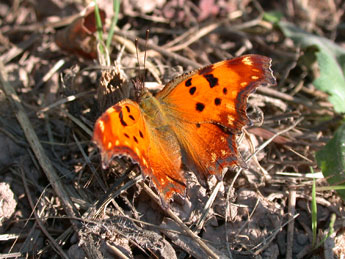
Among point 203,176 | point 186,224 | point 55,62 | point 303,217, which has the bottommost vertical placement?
point 303,217

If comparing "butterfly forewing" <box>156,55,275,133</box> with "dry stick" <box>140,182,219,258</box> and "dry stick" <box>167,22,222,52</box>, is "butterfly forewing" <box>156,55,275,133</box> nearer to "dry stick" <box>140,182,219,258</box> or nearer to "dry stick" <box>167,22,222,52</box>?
"dry stick" <box>140,182,219,258</box>

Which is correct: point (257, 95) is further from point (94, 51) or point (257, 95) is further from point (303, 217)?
point (94, 51)

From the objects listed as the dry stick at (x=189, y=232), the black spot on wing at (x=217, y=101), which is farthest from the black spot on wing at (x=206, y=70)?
the dry stick at (x=189, y=232)

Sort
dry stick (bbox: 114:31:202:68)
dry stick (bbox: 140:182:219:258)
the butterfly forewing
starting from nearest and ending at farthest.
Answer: dry stick (bbox: 140:182:219:258) → the butterfly forewing → dry stick (bbox: 114:31:202:68)

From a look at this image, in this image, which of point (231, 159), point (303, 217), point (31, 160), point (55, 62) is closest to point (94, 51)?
point (55, 62)

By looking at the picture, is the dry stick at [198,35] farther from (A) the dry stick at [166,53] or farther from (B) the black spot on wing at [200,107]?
(B) the black spot on wing at [200,107]

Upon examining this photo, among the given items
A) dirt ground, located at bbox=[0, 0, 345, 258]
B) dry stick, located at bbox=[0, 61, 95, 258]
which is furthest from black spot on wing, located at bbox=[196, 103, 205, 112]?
dry stick, located at bbox=[0, 61, 95, 258]
